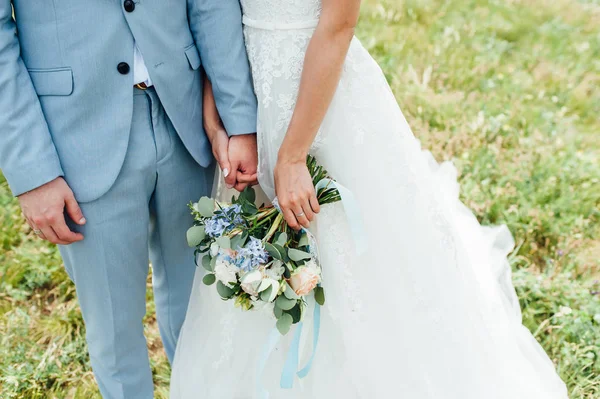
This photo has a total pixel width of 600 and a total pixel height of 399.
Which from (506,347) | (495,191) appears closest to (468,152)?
(495,191)

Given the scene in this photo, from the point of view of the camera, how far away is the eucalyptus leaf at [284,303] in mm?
1643

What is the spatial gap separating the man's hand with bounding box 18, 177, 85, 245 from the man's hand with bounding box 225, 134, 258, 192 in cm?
46

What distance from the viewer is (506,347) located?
220cm

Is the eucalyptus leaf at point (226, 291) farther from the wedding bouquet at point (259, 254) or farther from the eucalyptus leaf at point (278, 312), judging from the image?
the eucalyptus leaf at point (278, 312)

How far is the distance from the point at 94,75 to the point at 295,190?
621mm

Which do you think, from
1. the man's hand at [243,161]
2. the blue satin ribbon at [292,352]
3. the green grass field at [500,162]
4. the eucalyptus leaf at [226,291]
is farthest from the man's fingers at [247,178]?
the green grass field at [500,162]

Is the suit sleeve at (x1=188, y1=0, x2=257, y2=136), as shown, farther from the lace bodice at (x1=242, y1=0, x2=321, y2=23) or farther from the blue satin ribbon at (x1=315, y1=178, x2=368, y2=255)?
the blue satin ribbon at (x1=315, y1=178, x2=368, y2=255)

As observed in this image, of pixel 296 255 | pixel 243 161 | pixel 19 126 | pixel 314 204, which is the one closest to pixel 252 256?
pixel 296 255

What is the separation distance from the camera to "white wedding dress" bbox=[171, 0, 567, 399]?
173cm

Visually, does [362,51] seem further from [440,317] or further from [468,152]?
[468,152]

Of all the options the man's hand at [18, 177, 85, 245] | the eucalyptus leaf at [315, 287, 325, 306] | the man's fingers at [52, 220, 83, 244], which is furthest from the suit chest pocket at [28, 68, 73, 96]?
the eucalyptus leaf at [315, 287, 325, 306]

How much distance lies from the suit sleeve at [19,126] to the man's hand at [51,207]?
3cm

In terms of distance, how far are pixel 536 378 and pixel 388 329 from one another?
0.72 m

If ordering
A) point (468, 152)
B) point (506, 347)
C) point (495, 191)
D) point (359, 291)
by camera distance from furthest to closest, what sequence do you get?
point (468, 152) → point (495, 191) → point (506, 347) → point (359, 291)
